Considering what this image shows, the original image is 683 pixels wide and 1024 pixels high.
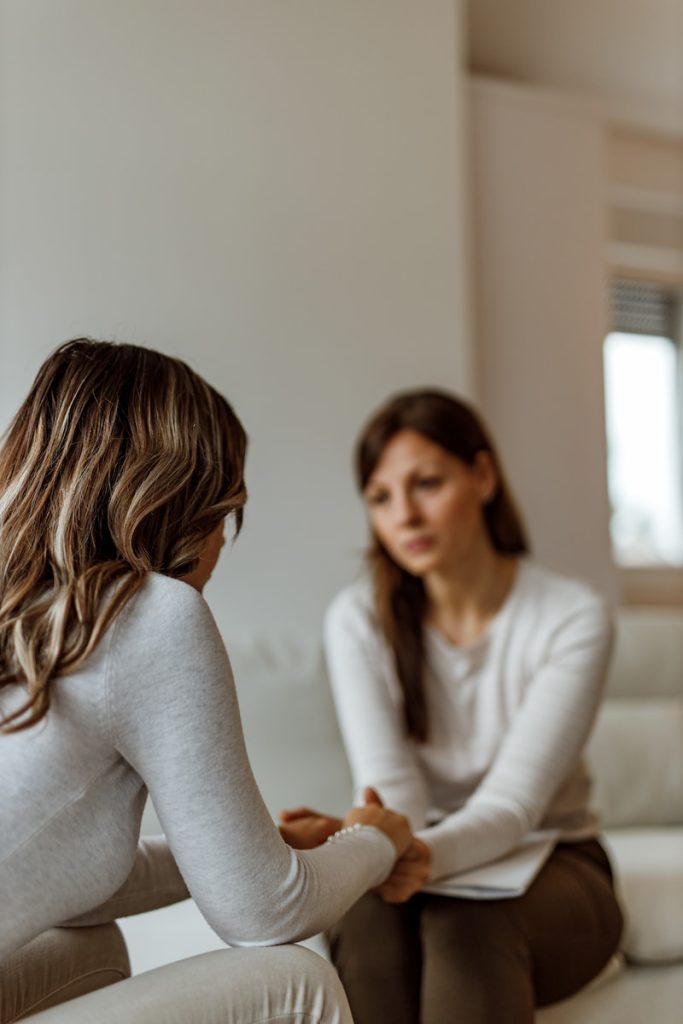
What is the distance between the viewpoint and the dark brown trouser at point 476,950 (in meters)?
1.07

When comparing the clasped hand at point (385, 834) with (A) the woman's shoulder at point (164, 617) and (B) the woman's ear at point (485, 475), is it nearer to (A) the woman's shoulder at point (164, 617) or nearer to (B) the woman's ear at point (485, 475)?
(A) the woman's shoulder at point (164, 617)

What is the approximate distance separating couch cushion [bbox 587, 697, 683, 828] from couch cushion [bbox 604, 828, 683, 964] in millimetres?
154

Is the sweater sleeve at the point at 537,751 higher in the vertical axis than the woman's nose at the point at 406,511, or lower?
lower

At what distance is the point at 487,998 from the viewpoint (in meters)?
1.05

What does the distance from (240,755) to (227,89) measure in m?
0.97

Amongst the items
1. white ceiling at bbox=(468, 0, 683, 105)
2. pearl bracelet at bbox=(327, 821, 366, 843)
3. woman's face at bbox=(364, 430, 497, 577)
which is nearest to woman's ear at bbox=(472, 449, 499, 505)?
woman's face at bbox=(364, 430, 497, 577)

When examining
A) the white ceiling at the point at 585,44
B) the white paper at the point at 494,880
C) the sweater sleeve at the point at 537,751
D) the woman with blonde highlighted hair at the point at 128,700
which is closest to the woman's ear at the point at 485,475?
the sweater sleeve at the point at 537,751

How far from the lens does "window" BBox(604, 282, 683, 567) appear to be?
9.55 ft

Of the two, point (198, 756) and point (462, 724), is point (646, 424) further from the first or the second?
point (198, 756)

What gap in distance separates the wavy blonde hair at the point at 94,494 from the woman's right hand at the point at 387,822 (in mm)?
345

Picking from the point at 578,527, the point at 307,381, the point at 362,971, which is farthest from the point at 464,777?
the point at 578,527

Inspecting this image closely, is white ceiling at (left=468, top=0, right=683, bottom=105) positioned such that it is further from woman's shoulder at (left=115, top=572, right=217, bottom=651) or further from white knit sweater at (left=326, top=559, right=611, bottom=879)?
woman's shoulder at (left=115, top=572, right=217, bottom=651)

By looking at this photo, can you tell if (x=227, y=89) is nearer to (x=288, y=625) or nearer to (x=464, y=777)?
(x=288, y=625)

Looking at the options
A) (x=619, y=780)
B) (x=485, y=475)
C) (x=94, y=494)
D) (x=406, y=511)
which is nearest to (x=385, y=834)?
(x=94, y=494)
